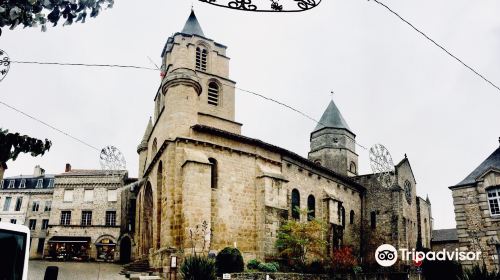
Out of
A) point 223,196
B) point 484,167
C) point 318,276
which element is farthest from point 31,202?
point 484,167

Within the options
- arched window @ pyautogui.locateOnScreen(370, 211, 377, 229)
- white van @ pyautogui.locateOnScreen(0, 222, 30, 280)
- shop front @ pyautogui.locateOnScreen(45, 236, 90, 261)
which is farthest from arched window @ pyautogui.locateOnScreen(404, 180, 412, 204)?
white van @ pyautogui.locateOnScreen(0, 222, 30, 280)

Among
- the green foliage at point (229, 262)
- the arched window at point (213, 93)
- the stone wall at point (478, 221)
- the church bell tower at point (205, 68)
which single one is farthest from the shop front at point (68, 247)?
the stone wall at point (478, 221)

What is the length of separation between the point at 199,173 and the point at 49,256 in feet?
75.8

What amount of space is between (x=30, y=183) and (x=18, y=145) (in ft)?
149

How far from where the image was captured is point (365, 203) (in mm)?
35594

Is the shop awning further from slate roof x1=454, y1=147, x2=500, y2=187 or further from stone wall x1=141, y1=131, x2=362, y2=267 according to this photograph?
slate roof x1=454, y1=147, x2=500, y2=187

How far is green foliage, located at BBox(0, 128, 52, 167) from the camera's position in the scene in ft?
17.4

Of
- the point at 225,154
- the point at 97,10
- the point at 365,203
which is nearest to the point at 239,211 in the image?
the point at 225,154

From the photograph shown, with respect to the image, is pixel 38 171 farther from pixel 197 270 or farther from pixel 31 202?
pixel 197 270

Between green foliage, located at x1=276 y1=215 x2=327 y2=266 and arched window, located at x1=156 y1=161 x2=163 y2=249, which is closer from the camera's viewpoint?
green foliage, located at x1=276 y1=215 x2=327 y2=266

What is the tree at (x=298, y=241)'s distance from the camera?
877 inches

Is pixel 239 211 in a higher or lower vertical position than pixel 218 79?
lower

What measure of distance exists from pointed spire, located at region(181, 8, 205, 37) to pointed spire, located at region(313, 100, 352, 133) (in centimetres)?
1672

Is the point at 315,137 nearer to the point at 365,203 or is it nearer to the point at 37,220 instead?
the point at 365,203
